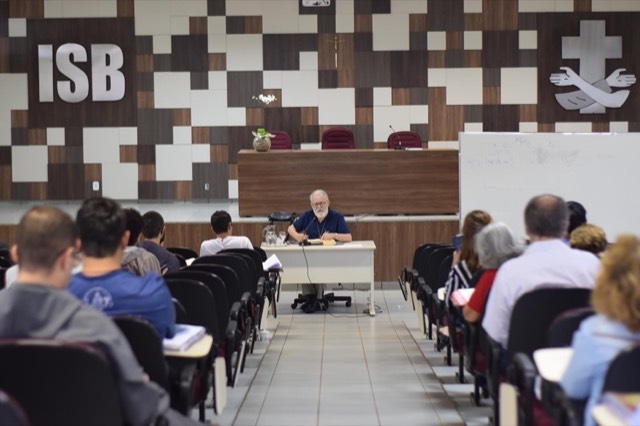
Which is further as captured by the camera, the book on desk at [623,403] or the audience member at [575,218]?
the audience member at [575,218]

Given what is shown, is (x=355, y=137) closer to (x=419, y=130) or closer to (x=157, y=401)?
(x=419, y=130)

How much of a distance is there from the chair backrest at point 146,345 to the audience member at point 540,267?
1.43 m

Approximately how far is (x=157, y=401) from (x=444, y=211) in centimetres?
799

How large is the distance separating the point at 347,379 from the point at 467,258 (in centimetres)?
127

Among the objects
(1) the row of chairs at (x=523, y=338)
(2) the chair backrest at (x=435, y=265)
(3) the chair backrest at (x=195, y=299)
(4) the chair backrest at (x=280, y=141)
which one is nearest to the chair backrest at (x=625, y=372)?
(1) the row of chairs at (x=523, y=338)

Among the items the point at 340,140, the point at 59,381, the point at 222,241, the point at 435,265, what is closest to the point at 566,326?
the point at 59,381

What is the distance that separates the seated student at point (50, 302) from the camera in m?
2.52

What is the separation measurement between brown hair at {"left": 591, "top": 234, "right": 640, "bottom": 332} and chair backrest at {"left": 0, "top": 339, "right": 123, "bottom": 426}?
1.29 metres

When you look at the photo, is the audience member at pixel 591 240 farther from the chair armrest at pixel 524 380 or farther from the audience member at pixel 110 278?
the audience member at pixel 110 278

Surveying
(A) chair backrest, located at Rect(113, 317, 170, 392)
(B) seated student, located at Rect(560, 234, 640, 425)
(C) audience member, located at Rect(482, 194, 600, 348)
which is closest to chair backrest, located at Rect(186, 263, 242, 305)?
(C) audience member, located at Rect(482, 194, 600, 348)

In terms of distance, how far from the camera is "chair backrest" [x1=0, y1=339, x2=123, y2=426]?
2.34 meters

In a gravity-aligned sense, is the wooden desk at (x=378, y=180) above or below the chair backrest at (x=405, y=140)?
below

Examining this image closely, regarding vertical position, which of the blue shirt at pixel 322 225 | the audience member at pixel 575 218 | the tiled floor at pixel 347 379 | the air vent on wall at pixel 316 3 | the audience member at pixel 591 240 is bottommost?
the tiled floor at pixel 347 379

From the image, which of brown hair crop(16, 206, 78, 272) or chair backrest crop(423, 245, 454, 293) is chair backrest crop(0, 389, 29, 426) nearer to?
brown hair crop(16, 206, 78, 272)
